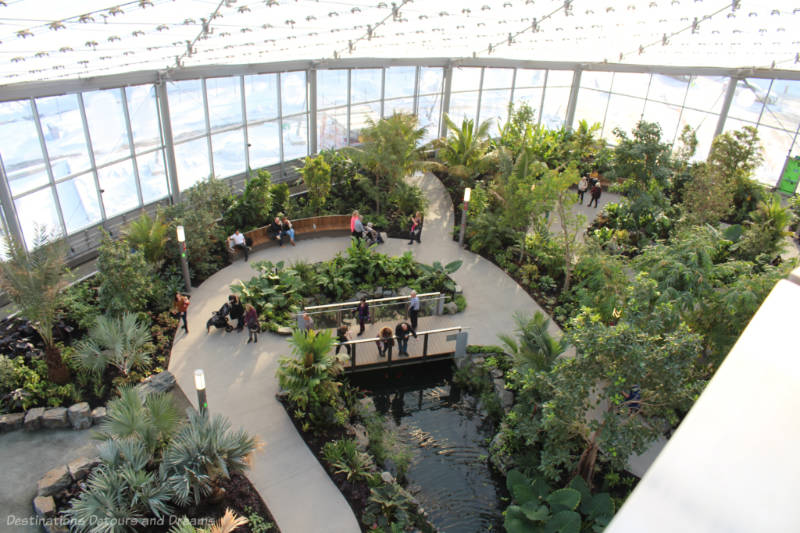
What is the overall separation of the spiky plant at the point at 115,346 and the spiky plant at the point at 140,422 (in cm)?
187

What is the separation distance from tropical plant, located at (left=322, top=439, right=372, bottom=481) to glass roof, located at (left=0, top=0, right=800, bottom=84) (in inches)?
275

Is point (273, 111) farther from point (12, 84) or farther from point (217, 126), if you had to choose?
point (12, 84)

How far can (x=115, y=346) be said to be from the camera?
10.8 m

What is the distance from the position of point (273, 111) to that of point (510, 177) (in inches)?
329

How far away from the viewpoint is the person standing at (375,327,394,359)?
1191cm

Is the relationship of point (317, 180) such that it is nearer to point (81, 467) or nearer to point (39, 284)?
point (39, 284)

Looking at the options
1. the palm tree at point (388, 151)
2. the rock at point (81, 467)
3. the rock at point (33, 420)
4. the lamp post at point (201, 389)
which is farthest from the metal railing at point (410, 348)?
the palm tree at point (388, 151)

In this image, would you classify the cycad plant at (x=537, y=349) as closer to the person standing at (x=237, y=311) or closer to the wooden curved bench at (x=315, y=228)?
the person standing at (x=237, y=311)

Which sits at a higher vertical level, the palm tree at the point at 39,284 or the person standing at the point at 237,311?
the palm tree at the point at 39,284

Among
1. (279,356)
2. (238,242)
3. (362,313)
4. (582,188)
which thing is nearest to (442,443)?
(362,313)

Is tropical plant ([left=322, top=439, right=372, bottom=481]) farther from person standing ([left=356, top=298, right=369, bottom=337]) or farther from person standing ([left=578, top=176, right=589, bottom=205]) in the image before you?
person standing ([left=578, top=176, right=589, bottom=205])

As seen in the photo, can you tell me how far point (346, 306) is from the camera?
41.8 ft

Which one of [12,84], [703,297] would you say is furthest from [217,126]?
[703,297]

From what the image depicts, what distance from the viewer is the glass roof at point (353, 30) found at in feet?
23.6
